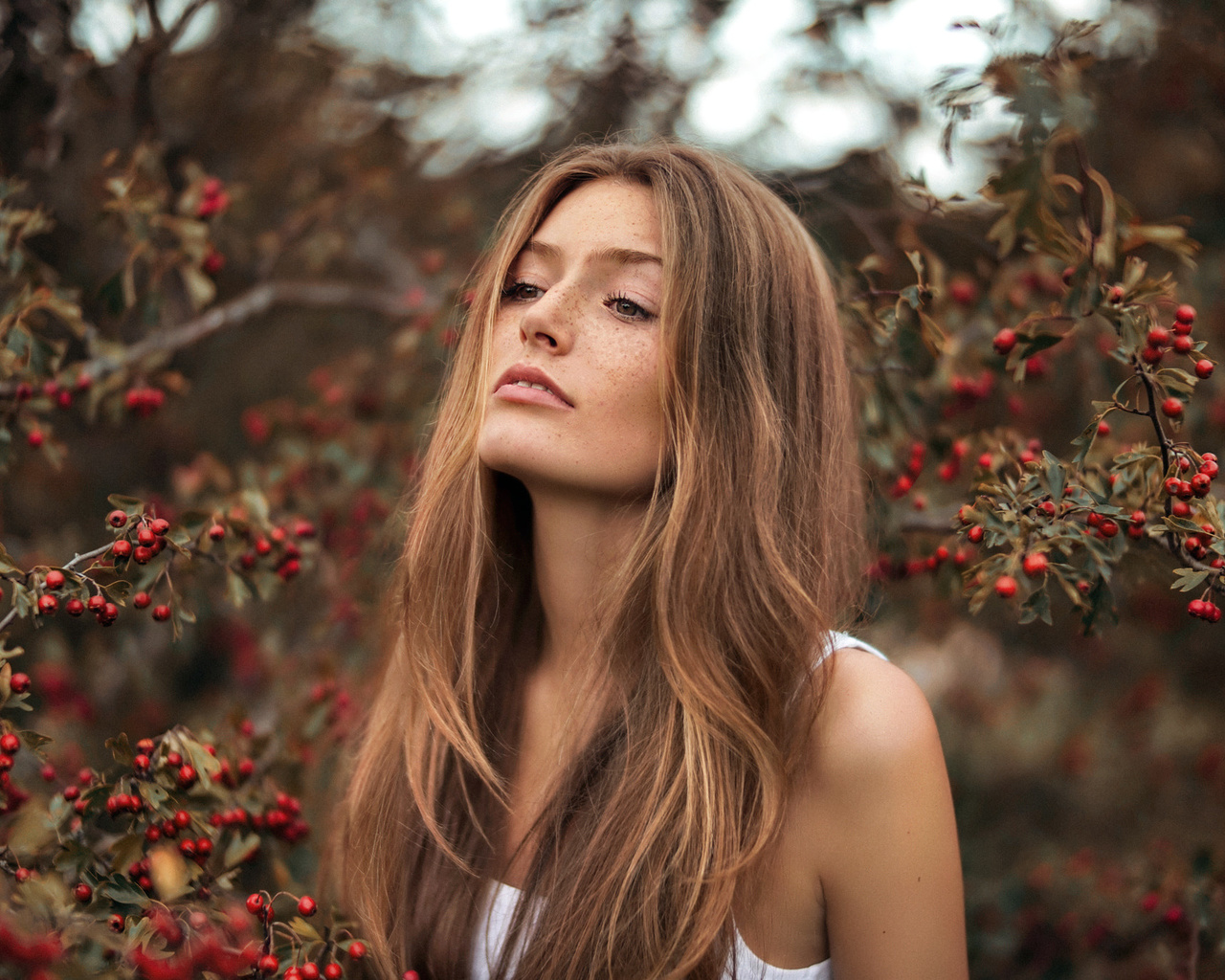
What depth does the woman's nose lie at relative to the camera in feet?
5.14

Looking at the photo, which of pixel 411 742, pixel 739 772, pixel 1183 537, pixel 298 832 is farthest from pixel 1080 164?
pixel 298 832

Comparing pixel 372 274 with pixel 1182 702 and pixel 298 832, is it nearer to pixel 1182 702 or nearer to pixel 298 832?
pixel 298 832

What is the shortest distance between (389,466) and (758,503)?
1.62 meters

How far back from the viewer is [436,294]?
2938 mm

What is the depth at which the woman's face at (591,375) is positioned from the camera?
5.08 ft

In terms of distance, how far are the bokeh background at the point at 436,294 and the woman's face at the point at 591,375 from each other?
49 centimetres

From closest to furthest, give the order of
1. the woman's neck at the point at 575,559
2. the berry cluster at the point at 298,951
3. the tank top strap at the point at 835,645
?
the berry cluster at the point at 298,951, the tank top strap at the point at 835,645, the woman's neck at the point at 575,559

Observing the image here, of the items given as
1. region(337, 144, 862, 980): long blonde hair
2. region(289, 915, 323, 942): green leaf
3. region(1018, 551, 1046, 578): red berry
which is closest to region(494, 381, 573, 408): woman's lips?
region(337, 144, 862, 980): long blonde hair

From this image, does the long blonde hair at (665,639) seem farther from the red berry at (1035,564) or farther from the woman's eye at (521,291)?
the red berry at (1035,564)

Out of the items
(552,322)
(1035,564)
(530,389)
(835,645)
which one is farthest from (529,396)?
(1035,564)

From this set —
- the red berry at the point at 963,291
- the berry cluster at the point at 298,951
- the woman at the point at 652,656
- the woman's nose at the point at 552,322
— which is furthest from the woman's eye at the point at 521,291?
the red berry at the point at 963,291

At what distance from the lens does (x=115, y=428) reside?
337 cm

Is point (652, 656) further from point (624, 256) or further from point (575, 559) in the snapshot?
point (624, 256)

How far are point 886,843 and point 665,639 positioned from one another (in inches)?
18.0
